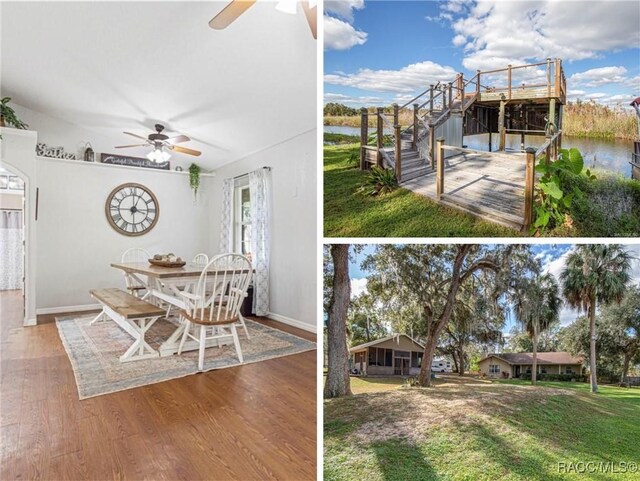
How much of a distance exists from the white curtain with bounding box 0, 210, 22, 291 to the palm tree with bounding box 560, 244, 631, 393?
9654mm

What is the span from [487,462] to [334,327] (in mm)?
586

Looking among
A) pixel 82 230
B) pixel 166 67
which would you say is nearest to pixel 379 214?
pixel 166 67

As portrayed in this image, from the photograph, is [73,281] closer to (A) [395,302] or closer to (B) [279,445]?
(B) [279,445]

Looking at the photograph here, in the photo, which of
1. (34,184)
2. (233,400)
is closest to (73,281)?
(34,184)

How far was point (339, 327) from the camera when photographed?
125 centimetres

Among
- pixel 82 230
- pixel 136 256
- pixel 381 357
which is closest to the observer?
pixel 381 357

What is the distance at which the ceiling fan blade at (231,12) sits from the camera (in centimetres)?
199

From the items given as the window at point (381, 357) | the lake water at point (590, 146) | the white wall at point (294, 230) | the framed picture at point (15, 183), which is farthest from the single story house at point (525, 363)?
the framed picture at point (15, 183)

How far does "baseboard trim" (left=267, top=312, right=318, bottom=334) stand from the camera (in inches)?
185

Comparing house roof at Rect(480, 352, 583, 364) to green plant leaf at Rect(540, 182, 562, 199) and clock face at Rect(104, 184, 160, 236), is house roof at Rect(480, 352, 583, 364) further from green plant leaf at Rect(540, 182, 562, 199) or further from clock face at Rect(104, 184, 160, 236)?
clock face at Rect(104, 184, 160, 236)

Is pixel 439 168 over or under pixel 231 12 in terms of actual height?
under

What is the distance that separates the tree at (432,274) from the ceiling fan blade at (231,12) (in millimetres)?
1531

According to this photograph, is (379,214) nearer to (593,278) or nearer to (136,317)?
(593,278)

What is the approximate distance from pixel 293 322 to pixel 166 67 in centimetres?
310
